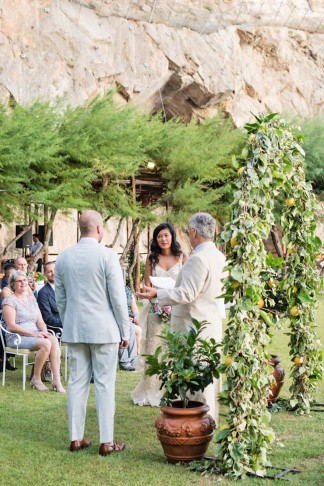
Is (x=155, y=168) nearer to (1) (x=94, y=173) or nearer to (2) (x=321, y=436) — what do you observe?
(1) (x=94, y=173)

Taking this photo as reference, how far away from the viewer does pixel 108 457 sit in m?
5.21

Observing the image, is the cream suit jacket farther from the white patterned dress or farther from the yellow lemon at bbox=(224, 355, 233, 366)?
the white patterned dress

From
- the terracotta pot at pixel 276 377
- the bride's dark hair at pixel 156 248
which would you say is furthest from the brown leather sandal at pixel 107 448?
the bride's dark hair at pixel 156 248

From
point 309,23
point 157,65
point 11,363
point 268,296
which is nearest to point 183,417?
point 268,296

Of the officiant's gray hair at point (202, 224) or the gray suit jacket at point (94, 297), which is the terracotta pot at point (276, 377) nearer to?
the officiant's gray hair at point (202, 224)

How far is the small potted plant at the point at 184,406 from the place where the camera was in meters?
5.01

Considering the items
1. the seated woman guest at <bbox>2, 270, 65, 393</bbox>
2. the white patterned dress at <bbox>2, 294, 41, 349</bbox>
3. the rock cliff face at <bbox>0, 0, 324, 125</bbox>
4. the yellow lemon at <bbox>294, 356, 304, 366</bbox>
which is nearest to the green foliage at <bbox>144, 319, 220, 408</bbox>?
the yellow lemon at <bbox>294, 356, 304, 366</bbox>

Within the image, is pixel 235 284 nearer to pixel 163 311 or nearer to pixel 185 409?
pixel 185 409

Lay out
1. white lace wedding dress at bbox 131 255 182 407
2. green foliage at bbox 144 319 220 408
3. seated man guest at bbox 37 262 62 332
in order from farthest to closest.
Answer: seated man guest at bbox 37 262 62 332, white lace wedding dress at bbox 131 255 182 407, green foliage at bbox 144 319 220 408

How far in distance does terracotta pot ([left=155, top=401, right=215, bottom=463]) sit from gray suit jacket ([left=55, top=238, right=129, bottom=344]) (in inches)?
27.1

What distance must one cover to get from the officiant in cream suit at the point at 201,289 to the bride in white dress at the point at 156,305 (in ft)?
4.47

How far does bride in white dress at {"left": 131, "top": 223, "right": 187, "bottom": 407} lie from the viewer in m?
7.23

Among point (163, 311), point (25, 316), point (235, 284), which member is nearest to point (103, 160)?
point (25, 316)

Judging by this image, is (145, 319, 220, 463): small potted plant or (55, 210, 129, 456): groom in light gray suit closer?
(145, 319, 220, 463): small potted plant
